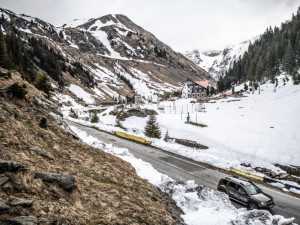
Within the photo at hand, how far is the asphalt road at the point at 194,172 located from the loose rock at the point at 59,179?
37.8ft

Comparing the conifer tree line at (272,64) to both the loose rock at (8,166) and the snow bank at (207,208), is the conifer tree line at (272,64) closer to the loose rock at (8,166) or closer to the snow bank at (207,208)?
the snow bank at (207,208)

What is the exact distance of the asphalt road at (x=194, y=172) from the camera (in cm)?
1350

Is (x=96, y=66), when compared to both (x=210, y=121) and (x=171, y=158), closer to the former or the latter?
(x=210, y=121)

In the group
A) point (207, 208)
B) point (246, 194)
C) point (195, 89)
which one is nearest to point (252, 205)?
point (246, 194)

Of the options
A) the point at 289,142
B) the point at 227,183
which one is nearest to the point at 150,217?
the point at 227,183

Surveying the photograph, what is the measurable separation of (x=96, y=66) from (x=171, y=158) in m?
164

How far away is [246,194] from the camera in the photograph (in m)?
13.3

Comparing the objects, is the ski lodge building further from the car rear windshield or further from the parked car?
the car rear windshield

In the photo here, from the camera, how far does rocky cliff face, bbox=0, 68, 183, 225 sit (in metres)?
5.78

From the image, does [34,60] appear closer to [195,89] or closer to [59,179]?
[195,89]

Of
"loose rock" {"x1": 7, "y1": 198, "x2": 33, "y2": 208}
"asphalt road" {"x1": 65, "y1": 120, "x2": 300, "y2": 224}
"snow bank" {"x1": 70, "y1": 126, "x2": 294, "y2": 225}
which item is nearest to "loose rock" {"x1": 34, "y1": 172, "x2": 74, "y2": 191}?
"loose rock" {"x1": 7, "y1": 198, "x2": 33, "y2": 208}

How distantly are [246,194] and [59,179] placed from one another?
11921 millimetres

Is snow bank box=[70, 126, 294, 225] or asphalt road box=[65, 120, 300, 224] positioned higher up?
snow bank box=[70, 126, 294, 225]

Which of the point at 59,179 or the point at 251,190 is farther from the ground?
the point at 59,179
